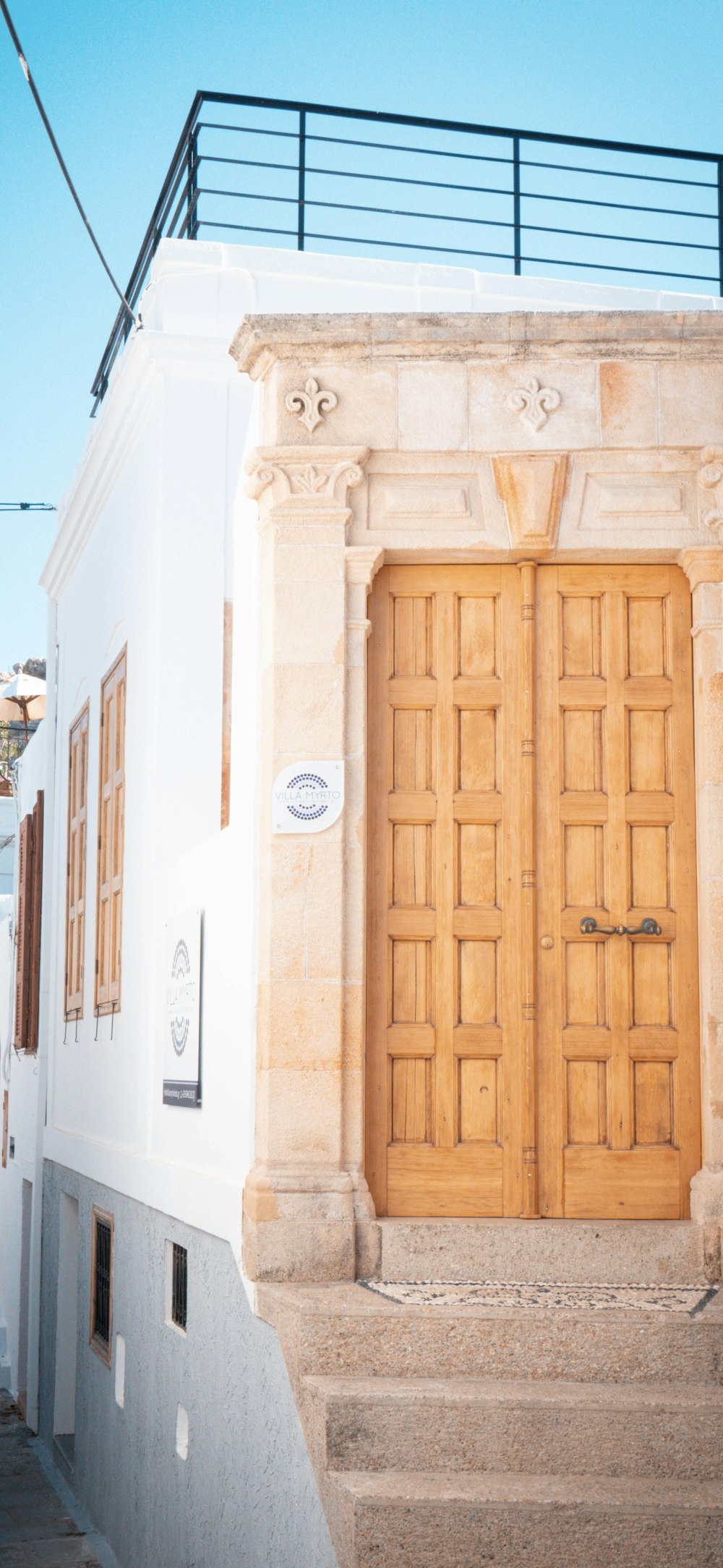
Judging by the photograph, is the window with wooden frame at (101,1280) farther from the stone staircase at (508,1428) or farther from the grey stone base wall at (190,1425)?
the stone staircase at (508,1428)

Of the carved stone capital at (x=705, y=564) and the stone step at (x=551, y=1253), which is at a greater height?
the carved stone capital at (x=705, y=564)

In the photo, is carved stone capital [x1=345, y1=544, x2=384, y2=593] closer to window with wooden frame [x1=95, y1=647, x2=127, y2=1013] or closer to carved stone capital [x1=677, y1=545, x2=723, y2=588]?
carved stone capital [x1=677, y1=545, x2=723, y2=588]

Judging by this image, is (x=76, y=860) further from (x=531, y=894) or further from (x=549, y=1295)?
(x=549, y=1295)

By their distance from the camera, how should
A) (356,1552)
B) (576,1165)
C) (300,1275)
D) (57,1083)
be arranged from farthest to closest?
(57,1083)
(576,1165)
(300,1275)
(356,1552)

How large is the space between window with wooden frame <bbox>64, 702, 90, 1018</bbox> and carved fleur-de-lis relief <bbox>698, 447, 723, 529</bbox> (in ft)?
19.9

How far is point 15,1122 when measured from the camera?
630 inches

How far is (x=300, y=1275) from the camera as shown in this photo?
591 centimetres

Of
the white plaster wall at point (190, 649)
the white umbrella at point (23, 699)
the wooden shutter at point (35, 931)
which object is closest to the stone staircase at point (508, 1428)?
the white plaster wall at point (190, 649)

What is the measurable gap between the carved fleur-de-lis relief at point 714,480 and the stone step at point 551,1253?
9.02 feet

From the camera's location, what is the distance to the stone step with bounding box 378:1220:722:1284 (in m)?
6.05

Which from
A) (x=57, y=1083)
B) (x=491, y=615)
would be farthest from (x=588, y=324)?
(x=57, y=1083)

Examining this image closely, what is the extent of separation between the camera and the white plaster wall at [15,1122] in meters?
14.3

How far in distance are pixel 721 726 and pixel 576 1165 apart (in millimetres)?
1841

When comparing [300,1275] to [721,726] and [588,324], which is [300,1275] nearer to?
[721,726]
